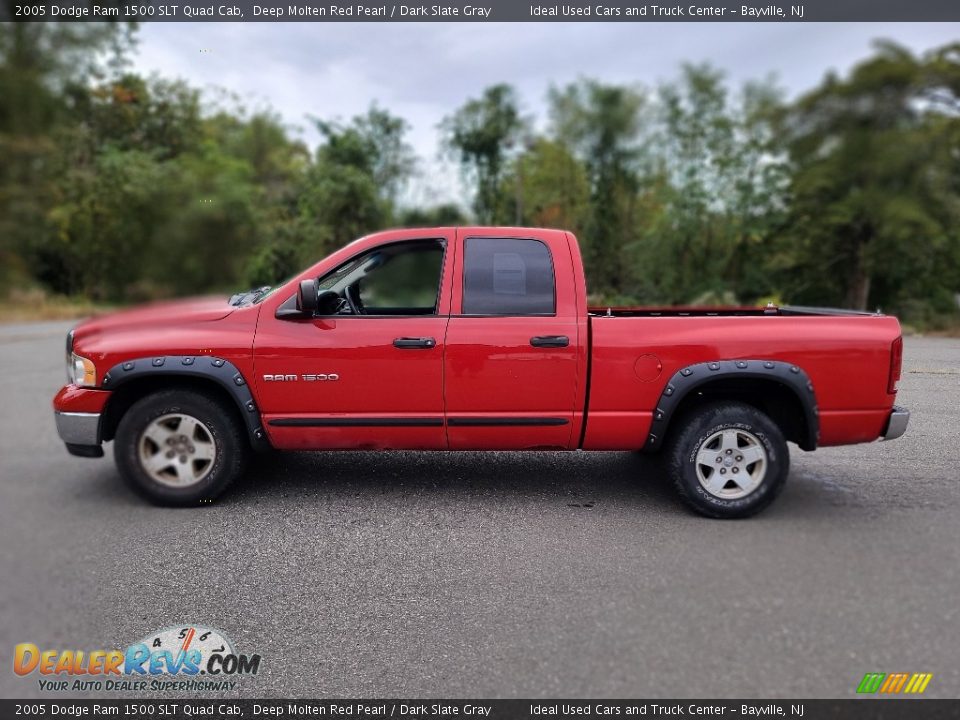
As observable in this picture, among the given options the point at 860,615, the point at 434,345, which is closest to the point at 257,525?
the point at 434,345

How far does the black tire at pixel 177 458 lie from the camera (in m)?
3.99

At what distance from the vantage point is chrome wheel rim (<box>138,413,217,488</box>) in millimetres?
4020

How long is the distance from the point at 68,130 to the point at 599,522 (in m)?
3.23

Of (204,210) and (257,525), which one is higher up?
(204,210)

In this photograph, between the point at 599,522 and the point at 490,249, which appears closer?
the point at 599,522

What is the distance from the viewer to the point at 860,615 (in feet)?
8.84

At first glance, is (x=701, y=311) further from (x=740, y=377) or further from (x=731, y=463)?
(x=731, y=463)

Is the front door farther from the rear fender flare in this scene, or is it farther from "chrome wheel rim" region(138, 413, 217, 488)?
the rear fender flare

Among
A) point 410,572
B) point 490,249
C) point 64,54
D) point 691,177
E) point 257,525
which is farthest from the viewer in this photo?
point 691,177

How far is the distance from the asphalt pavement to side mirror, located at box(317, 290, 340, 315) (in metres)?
1.27

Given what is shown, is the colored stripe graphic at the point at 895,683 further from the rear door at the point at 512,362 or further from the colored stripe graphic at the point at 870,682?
the rear door at the point at 512,362

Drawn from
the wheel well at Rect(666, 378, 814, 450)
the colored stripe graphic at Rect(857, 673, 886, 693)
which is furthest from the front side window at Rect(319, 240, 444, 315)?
the colored stripe graphic at Rect(857, 673, 886, 693)

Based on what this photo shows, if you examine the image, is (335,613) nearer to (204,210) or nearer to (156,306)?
(156,306)

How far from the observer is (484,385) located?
4.05 metres
